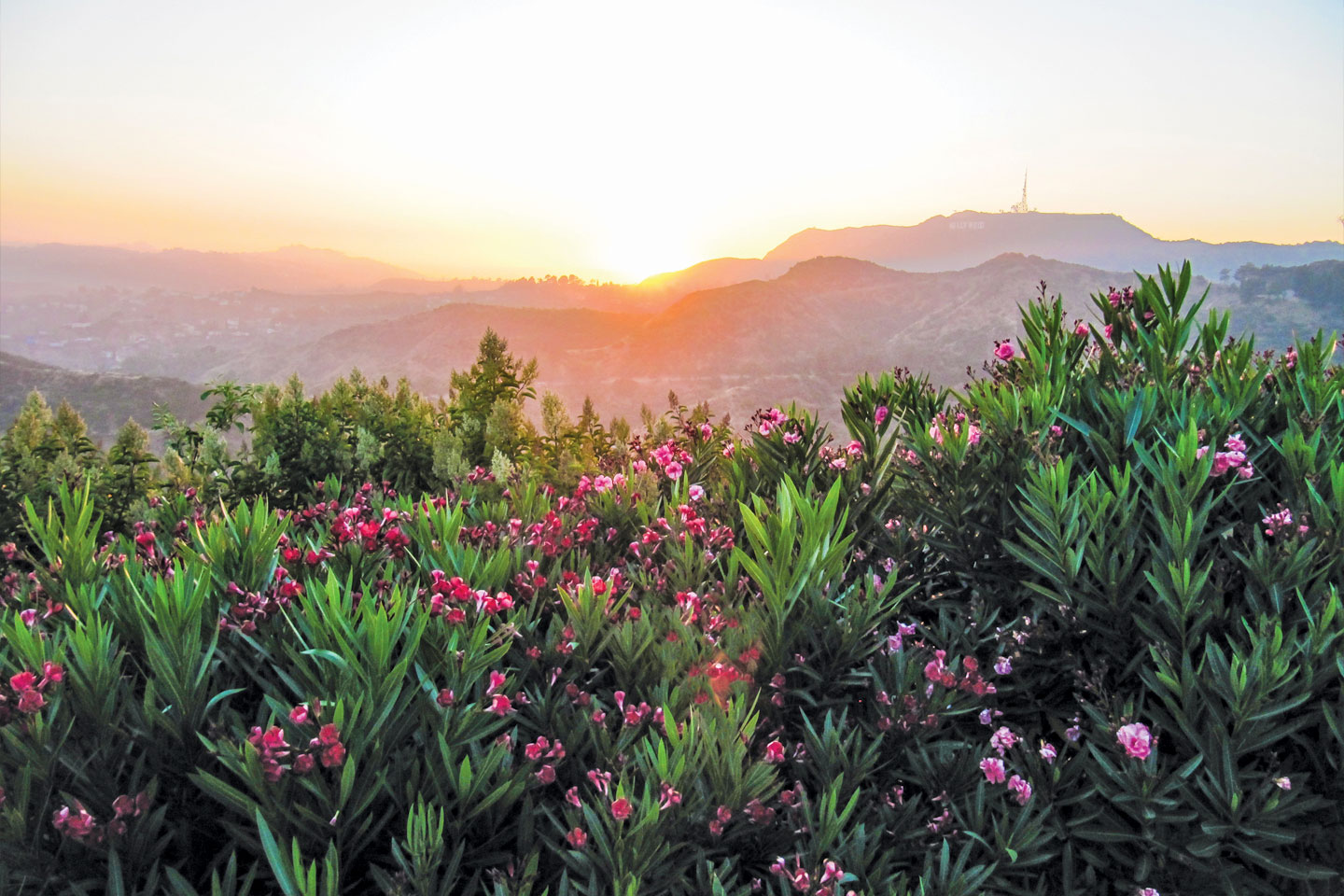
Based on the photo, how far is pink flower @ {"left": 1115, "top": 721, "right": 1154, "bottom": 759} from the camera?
5.49ft

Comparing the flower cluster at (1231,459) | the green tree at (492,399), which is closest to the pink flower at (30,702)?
the flower cluster at (1231,459)

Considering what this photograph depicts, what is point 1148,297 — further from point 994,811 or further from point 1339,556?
point 994,811

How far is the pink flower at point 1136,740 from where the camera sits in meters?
1.67

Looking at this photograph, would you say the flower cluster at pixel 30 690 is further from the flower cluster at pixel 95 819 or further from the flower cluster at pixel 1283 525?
the flower cluster at pixel 1283 525

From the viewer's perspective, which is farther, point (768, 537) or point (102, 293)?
point (102, 293)

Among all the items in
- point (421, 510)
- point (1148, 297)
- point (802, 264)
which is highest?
point (802, 264)

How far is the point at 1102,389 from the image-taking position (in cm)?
281

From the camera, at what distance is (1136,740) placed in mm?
1685

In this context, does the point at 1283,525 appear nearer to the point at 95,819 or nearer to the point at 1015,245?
the point at 95,819

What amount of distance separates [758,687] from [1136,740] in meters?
0.88

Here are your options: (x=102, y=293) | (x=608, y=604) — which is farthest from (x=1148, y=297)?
(x=102, y=293)

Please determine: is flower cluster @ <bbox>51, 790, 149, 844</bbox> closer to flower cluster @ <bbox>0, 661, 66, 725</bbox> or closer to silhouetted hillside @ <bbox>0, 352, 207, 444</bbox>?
flower cluster @ <bbox>0, 661, 66, 725</bbox>

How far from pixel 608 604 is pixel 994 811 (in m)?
1.15

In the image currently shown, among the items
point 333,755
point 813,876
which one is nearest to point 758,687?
point 813,876
